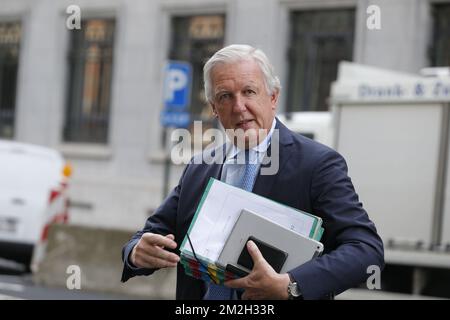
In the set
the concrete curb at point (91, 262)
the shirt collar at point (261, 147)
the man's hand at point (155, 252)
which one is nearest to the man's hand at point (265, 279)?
the man's hand at point (155, 252)

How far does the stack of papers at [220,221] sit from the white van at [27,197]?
32.3 feet

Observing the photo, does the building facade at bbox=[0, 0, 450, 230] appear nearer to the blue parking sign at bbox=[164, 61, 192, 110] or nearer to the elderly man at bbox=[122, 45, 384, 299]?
the blue parking sign at bbox=[164, 61, 192, 110]

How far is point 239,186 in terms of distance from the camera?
2809 mm

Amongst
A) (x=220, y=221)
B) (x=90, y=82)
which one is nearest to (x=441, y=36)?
(x=90, y=82)

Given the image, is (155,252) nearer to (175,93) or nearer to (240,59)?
(240,59)

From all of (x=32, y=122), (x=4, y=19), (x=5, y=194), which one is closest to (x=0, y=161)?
(x=5, y=194)

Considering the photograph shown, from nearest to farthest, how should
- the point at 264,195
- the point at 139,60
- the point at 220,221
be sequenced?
the point at 220,221, the point at 264,195, the point at 139,60

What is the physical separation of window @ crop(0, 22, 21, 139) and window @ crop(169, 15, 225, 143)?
454cm

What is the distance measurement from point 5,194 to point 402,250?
17.0 feet

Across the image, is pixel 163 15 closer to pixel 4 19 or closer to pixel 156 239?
pixel 4 19

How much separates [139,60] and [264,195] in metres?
18.2

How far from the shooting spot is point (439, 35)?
16.9 meters

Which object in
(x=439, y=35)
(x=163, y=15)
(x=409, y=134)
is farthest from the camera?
(x=163, y=15)

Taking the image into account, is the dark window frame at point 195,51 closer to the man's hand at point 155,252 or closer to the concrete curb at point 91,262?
the concrete curb at point 91,262
